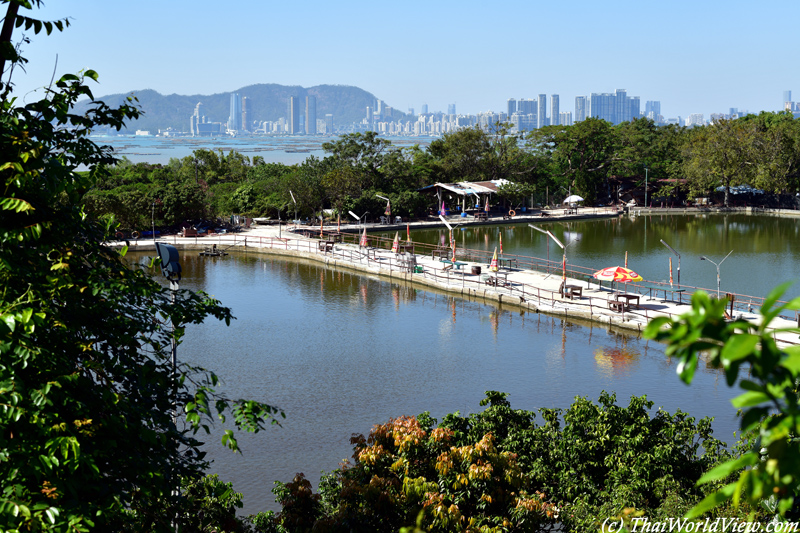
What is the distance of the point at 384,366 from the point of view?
19719 millimetres

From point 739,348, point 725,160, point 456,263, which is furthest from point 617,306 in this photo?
point 725,160

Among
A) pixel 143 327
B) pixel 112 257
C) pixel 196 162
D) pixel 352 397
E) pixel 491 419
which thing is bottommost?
pixel 352 397

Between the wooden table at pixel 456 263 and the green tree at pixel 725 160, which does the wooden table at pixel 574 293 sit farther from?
the green tree at pixel 725 160

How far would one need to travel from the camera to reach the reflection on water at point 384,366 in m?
15.0

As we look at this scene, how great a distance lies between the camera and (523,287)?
27.7 metres

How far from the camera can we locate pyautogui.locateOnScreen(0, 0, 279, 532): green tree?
4535mm

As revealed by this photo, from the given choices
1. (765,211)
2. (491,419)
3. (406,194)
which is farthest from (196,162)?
(491,419)

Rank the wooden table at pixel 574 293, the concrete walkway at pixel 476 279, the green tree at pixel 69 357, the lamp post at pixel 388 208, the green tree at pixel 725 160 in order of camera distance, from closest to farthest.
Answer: the green tree at pixel 69 357
the concrete walkway at pixel 476 279
the wooden table at pixel 574 293
the lamp post at pixel 388 208
the green tree at pixel 725 160

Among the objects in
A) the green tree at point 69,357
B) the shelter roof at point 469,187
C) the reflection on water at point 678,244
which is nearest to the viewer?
the green tree at point 69,357

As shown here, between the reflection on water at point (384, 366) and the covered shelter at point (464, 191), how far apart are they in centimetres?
2400

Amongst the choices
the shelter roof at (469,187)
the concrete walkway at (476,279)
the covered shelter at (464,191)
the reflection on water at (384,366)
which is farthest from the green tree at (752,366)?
the shelter roof at (469,187)

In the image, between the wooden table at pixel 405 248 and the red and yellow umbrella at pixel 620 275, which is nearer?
the red and yellow umbrella at pixel 620 275

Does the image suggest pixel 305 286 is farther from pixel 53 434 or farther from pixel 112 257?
pixel 53 434

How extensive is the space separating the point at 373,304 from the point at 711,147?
3918cm
